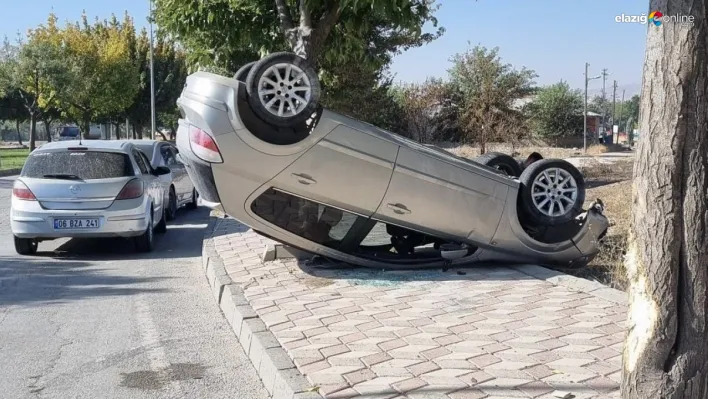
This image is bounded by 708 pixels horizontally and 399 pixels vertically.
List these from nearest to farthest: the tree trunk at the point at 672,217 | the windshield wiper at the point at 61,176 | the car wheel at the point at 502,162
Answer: the tree trunk at the point at 672,217 < the car wheel at the point at 502,162 < the windshield wiper at the point at 61,176

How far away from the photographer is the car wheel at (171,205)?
46.5 feet

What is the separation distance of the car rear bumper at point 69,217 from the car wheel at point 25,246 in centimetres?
22

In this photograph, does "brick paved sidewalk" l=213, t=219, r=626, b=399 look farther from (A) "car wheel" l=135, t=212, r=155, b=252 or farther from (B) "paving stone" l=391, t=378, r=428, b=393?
(A) "car wheel" l=135, t=212, r=155, b=252

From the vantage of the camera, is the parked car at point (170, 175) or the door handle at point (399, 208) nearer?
the door handle at point (399, 208)

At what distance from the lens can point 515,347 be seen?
17.5 feet

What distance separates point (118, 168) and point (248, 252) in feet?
7.59

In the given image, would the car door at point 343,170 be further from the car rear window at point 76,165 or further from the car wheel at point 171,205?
the car wheel at point 171,205

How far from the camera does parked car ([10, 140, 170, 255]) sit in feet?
32.1

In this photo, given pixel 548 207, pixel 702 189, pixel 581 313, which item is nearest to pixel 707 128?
pixel 702 189

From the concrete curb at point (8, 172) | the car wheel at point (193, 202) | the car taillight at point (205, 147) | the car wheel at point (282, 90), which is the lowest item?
the concrete curb at point (8, 172)

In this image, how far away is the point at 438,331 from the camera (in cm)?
577

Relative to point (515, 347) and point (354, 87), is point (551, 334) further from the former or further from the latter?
point (354, 87)

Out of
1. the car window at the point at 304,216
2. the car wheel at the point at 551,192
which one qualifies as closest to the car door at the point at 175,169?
the car window at the point at 304,216

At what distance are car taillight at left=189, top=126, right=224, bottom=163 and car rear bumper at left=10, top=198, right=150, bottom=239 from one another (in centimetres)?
320
